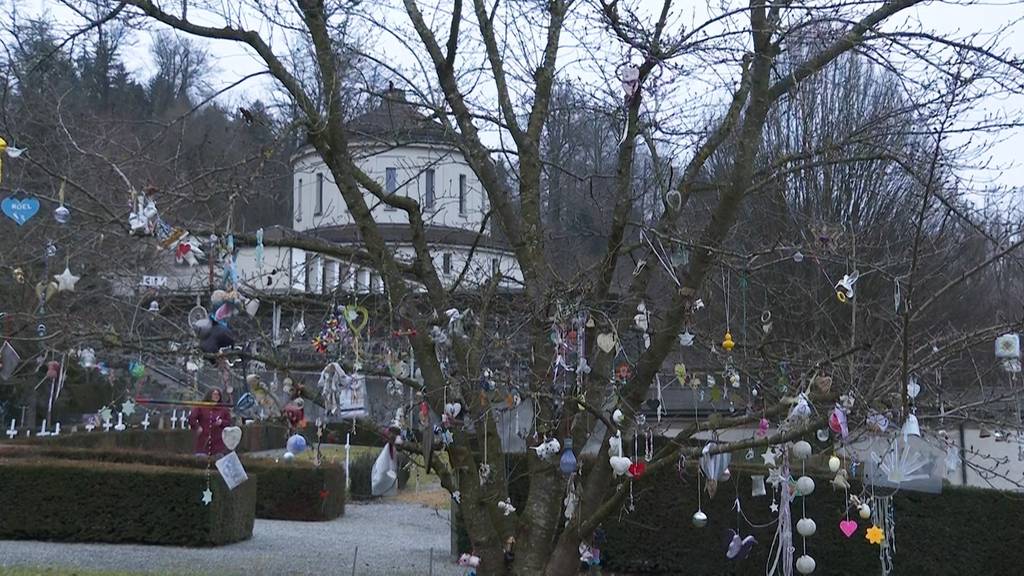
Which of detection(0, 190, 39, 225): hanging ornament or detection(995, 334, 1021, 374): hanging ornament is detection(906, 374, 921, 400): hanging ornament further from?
detection(0, 190, 39, 225): hanging ornament

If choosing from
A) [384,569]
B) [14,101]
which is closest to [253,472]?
[384,569]

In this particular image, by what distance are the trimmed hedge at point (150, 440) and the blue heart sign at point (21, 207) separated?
11.2 meters

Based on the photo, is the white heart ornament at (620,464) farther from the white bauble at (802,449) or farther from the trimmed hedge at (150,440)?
the trimmed hedge at (150,440)

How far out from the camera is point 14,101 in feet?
31.0

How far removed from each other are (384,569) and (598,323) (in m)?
6.81

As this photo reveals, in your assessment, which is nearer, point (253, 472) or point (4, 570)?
point (4, 570)

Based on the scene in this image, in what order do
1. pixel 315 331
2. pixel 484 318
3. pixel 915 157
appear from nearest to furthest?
1. pixel 915 157
2. pixel 484 318
3. pixel 315 331

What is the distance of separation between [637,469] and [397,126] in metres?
3.60

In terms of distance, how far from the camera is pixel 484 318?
6277mm

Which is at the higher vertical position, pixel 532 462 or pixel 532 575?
pixel 532 462

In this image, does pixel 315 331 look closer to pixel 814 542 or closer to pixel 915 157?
pixel 915 157

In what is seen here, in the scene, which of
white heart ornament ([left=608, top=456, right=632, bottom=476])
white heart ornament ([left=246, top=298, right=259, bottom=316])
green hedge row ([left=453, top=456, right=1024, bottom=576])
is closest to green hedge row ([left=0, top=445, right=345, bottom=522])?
green hedge row ([left=453, top=456, right=1024, bottom=576])

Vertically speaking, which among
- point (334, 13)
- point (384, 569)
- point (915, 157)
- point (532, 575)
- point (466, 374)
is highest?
point (334, 13)

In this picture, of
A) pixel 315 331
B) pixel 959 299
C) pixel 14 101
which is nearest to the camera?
pixel 315 331
